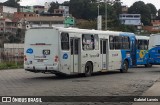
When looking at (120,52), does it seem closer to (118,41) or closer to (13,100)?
(118,41)

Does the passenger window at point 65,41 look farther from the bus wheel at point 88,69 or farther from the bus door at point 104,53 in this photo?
the bus door at point 104,53

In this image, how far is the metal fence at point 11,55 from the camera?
38.6m

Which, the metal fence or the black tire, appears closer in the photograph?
the black tire

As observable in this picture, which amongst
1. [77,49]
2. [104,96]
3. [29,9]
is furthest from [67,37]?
[29,9]

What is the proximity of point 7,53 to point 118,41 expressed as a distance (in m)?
14.3

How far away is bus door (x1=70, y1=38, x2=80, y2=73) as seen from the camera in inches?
898

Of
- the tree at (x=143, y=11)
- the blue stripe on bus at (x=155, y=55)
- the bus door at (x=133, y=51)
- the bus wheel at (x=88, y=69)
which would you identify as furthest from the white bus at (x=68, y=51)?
the tree at (x=143, y=11)

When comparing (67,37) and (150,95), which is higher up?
(67,37)

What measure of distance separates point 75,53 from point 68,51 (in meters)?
0.85

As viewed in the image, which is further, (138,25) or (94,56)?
(138,25)

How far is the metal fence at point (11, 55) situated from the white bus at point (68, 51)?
13.7 meters

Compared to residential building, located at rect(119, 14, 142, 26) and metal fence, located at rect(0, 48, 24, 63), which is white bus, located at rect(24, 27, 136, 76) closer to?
metal fence, located at rect(0, 48, 24, 63)

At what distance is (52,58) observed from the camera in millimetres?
21703

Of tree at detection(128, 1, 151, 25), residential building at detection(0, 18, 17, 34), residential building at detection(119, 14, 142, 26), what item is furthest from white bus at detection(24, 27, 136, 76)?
residential building at detection(0, 18, 17, 34)
